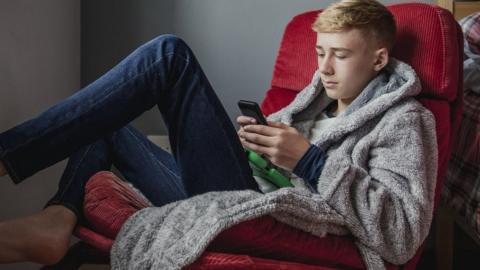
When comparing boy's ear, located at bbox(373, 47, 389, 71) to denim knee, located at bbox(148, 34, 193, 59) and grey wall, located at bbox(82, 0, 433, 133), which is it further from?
grey wall, located at bbox(82, 0, 433, 133)

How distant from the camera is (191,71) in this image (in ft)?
3.95

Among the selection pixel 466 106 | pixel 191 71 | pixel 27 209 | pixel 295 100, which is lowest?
pixel 27 209

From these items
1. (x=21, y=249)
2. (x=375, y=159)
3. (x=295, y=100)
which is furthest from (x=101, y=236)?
(x=295, y=100)

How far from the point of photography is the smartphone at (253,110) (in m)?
1.25

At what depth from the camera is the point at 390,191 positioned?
3.67 ft

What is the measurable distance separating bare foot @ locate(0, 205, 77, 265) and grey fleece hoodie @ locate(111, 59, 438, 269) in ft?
0.49

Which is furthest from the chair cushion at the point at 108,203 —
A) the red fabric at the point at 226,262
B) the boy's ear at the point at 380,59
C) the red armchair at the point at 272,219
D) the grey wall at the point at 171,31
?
the grey wall at the point at 171,31

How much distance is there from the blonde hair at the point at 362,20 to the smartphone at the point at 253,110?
0.88 ft

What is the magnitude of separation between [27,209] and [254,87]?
0.88 m

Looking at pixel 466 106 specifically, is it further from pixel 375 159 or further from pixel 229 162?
pixel 229 162

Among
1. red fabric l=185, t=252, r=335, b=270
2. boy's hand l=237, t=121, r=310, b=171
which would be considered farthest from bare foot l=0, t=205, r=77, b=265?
boy's hand l=237, t=121, r=310, b=171

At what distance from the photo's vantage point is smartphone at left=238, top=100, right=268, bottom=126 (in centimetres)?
125

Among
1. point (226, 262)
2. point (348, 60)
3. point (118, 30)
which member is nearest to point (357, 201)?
point (226, 262)

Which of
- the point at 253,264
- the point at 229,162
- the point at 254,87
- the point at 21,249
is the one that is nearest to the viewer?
the point at 253,264
